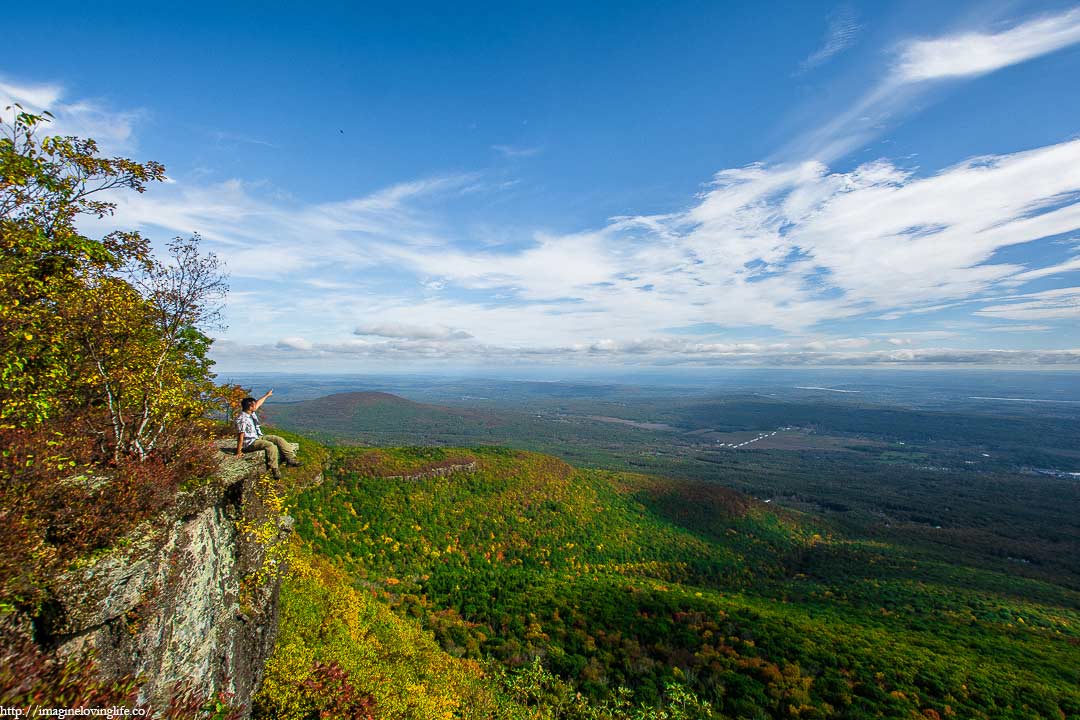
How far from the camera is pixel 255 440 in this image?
12.8 meters

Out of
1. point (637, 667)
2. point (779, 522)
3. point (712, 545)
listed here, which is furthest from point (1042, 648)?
point (779, 522)

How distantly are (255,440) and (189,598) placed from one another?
457cm

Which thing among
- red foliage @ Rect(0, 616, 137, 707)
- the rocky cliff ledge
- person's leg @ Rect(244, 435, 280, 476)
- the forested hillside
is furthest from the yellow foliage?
person's leg @ Rect(244, 435, 280, 476)

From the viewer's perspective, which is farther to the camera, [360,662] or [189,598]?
[360,662]

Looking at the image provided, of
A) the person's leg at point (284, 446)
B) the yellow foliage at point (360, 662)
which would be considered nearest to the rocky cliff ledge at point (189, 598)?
the person's leg at point (284, 446)

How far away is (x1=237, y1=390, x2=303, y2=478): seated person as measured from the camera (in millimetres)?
12328

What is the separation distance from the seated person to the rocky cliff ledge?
0.46 meters

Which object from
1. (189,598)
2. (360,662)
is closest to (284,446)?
(189,598)

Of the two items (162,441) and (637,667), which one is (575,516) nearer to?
(637,667)

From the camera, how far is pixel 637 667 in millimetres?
25641

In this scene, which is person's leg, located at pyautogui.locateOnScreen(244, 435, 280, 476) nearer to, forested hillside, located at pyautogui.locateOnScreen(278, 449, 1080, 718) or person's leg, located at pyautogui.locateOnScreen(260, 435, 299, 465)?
person's leg, located at pyautogui.locateOnScreen(260, 435, 299, 465)

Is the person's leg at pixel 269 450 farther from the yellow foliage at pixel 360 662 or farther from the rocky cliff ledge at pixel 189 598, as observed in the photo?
the yellow foliage at pixel 360 662

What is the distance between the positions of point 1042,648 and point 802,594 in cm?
1813

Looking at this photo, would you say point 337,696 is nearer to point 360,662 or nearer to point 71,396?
point 360,662
